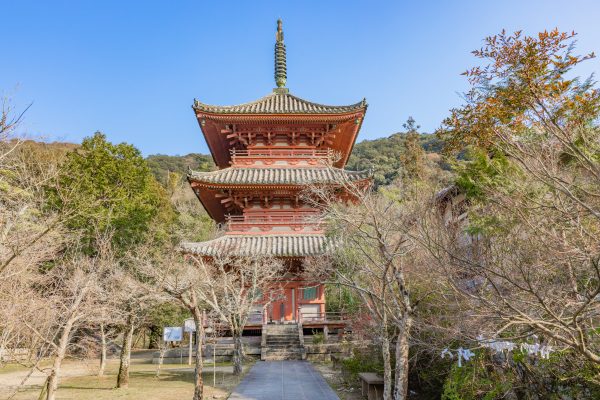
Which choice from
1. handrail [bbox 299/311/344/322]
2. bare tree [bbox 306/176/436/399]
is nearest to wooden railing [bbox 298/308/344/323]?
handrail [bbox 299/311/344/322]

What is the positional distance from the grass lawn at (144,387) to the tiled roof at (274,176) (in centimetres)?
769

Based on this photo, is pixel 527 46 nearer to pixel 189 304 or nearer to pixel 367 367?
pixel 189 304

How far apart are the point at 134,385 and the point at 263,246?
7.28 m

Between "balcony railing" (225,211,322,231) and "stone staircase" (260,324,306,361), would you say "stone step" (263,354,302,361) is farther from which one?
"balcony railing" (225,211,322,231)

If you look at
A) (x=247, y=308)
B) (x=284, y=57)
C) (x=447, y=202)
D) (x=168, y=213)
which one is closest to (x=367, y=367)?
(x=247, y=308)

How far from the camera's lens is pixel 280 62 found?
77.9ft

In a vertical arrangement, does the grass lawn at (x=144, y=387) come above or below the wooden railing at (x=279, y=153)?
below

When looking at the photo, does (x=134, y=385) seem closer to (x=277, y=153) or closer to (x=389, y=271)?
(x=389, y=271)

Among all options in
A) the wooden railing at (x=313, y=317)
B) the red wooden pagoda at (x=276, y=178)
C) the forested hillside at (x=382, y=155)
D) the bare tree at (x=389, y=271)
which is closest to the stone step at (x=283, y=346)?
Answer: the wooden railing at (x=313, y=317)

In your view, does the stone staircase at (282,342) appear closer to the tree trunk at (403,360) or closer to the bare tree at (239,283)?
the bare tree at (239,283)

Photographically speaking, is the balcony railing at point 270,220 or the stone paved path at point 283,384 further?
the balcony railing at point 270,220

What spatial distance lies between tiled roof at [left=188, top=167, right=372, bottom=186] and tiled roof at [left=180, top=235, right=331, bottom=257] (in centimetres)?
250

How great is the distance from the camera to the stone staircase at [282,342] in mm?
16375

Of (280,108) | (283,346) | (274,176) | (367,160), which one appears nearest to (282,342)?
(283,346)
